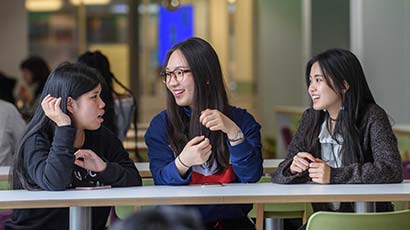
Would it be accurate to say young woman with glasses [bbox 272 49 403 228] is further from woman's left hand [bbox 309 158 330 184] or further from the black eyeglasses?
the black eyeglasses

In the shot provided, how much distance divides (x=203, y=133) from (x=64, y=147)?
60 cm

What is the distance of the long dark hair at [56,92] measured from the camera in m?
3.41

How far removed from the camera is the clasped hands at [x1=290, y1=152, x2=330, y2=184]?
3.53 metres

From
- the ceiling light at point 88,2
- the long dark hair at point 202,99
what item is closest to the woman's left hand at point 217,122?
the long dark hair at point 202,99

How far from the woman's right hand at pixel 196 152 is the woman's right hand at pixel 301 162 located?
1.26 feet

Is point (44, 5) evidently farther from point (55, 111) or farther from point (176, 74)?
point (55, 111)

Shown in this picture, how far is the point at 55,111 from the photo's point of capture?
10.9 feet

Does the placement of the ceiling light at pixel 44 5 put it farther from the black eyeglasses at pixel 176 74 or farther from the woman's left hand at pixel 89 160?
the woman's left hand at pixel 89 160

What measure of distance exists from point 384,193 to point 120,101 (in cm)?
295

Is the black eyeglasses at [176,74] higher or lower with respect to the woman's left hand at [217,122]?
higher

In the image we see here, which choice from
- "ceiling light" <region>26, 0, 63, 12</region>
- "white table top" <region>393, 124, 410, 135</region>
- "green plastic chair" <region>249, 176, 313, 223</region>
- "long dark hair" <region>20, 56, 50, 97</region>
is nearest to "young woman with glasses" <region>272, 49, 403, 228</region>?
"green plastic chair" <region>249, 176, 313, 223</region>

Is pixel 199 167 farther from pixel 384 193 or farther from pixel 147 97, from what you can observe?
pixel 147 97

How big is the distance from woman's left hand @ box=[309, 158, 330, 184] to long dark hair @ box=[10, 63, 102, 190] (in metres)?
0.92

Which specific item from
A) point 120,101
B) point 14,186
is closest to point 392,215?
point 14,186
